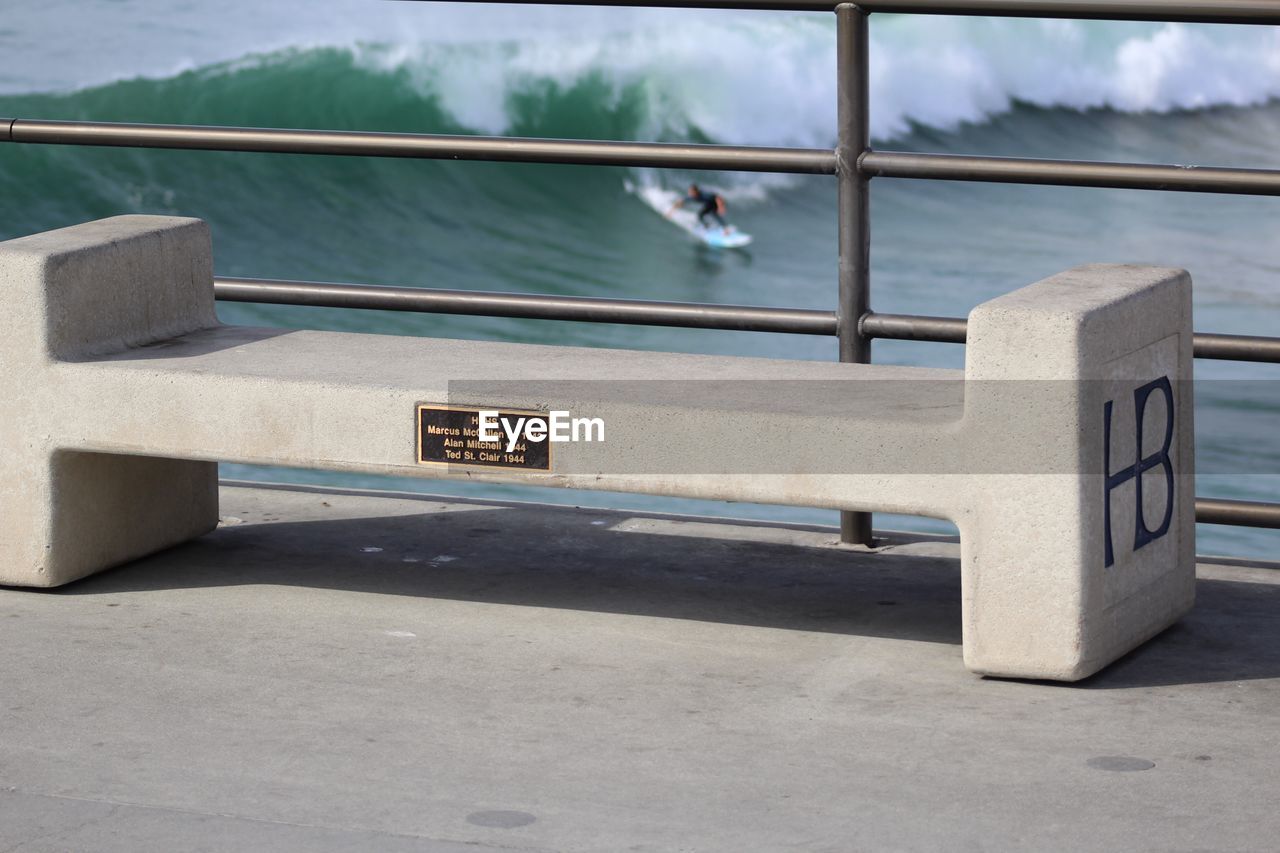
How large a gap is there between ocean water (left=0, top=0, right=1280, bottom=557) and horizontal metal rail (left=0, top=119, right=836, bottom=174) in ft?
42.3

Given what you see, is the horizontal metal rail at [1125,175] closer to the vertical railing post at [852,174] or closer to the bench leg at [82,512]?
the vertical railing post at [852,174]

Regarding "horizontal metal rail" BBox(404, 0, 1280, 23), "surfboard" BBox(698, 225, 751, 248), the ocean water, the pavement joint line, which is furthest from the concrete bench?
"surfboard" BBox(698, 225, 751, 248)

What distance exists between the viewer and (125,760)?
3.04 meters

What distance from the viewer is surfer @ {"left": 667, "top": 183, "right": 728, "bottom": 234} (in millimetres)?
23703

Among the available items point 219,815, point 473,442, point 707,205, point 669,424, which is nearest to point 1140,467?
point 669,424

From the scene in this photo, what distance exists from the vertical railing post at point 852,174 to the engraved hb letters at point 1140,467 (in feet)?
2.55

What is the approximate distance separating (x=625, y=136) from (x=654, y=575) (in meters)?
23.0

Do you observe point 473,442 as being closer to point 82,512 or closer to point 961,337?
point 82,512

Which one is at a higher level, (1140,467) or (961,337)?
(961,337)

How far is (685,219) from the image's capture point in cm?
2355

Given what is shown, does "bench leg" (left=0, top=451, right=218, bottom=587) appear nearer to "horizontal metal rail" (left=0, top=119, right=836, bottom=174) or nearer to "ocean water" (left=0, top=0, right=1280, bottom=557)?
"horizontal metal rail" (left=0, top=119, right=836, bottom=174)

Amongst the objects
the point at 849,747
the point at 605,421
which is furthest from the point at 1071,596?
the point at 605,421

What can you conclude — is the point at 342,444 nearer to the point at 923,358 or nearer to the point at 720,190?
the point at 923,358

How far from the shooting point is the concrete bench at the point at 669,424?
336cm
